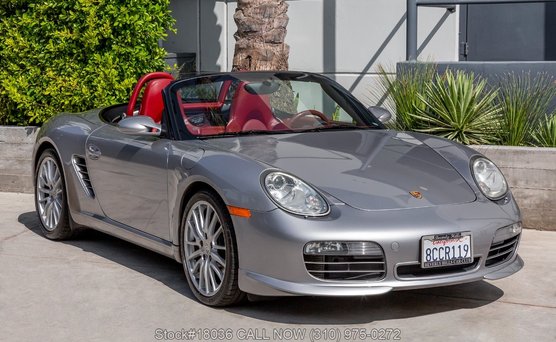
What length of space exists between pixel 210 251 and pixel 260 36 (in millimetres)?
4711

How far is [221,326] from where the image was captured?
5.52m

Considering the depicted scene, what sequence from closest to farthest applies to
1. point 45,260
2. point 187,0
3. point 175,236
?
point 175,236 → point 45,260 → point 187,0

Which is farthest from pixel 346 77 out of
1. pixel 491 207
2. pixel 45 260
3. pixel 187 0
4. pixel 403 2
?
pixel 491 207

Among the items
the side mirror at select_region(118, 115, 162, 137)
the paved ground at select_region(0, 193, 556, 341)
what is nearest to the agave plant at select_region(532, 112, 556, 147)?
the paved ground at select_region(0, 193, 556, 341)

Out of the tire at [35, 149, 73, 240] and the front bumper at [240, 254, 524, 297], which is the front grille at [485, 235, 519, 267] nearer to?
the front bumper at [240, 254, 524, 297]

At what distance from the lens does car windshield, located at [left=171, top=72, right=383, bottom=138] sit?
6.59m

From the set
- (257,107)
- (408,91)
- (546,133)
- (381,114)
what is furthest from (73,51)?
(546,133)

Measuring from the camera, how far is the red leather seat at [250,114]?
660cm

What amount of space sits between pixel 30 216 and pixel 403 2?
4.72 metres

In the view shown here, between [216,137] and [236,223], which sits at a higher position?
[216,137]

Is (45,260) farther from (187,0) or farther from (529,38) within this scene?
(529,38)

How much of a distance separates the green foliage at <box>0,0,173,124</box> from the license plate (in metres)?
5.46

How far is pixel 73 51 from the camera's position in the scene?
33.6ft

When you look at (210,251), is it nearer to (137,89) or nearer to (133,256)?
(133,256)
